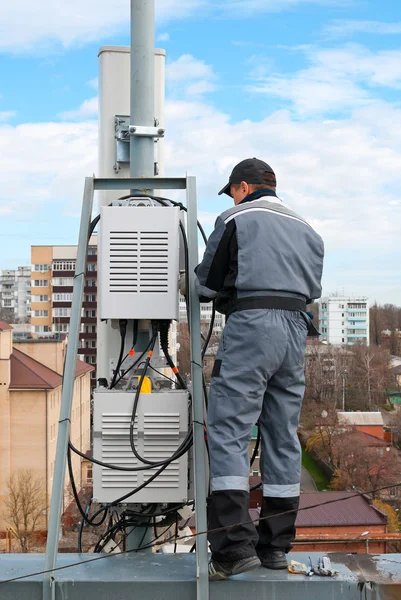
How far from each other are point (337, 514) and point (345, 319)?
6492 centimetres

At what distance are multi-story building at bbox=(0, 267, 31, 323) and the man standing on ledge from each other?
114416 mm

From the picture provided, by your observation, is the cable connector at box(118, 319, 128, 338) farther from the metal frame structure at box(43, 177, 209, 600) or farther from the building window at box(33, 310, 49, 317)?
the building window at box(33, 310, 49, 317)

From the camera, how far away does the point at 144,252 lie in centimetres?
340

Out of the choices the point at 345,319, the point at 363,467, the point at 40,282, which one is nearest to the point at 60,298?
the point at 40,282

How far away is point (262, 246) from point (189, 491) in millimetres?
1121

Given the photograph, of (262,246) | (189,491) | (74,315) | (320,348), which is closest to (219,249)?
(262,246)

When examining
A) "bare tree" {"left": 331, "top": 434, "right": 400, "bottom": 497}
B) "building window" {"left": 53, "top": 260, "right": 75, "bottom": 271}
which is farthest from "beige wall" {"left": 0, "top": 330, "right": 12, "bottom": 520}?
"building window" {"left": 53, "top": 260, "right": 75, "bottom": 271}

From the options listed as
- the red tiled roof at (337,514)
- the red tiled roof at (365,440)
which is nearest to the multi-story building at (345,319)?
the red tiled roof at (365,440)

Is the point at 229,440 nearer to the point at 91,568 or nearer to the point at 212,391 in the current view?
the point at 212,391

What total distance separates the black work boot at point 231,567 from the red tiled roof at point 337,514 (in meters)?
24.6

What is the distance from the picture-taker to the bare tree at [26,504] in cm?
2972

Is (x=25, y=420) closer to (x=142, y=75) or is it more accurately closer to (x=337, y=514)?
(x=337, y=514)

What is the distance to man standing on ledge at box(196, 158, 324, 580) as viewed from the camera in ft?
9.60

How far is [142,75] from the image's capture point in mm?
3592
